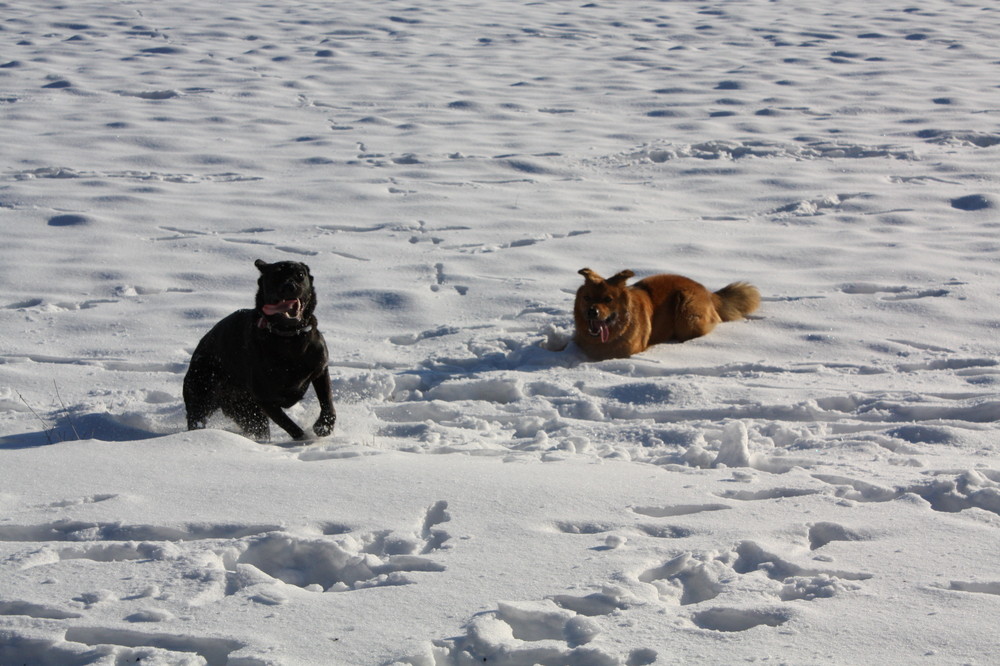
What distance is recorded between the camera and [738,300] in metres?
7.11

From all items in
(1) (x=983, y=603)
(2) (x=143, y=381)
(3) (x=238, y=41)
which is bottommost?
(2) (x=143, y=381)

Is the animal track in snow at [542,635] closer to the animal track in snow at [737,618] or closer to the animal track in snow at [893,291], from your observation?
the animal track in snow at [737,618]

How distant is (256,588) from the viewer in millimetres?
3141

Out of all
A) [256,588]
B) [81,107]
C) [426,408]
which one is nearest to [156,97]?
[81,107]

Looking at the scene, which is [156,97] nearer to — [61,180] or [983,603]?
[61,180]

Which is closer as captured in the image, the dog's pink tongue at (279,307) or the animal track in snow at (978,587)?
the animal track in snow at (978,587)

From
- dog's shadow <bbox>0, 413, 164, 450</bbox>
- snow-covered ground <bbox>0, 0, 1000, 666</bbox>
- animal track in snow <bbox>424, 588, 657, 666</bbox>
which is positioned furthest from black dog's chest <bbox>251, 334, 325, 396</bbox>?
animal track in snow <bbox>424, 588, 657, 666</bbox>

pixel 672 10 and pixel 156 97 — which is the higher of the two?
pixel 672 10

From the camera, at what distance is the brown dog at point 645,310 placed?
646 centimetres

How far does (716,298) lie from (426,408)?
250cm

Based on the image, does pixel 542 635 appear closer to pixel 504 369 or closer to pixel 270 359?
pixel 270 359

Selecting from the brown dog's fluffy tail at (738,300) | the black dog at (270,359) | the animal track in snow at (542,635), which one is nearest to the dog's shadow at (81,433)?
the black dog at (270,359)

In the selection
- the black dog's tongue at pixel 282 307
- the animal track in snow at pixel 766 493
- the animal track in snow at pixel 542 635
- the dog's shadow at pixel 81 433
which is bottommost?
the dog's shadow at pixel 81 433

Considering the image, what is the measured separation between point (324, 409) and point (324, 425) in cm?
9
